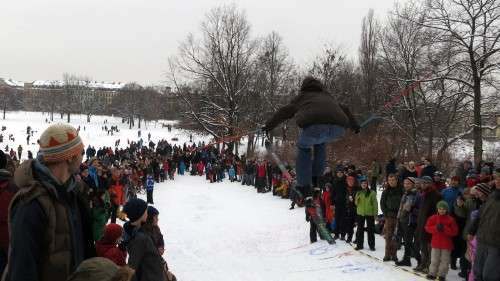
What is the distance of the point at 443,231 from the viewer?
29.1ft

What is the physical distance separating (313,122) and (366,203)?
634 cm

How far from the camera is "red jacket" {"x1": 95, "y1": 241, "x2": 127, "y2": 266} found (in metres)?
5.30

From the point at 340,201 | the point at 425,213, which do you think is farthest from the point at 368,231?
the point at 425,213

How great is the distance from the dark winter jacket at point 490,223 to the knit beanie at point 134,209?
5076 millimetres

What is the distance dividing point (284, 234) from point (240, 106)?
2859cm

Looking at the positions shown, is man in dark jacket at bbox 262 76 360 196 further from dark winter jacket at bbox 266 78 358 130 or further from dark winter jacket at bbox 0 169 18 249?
dark winter jacket at bbox 0 169 18 249

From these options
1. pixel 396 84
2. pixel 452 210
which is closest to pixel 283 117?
pixel 452 210

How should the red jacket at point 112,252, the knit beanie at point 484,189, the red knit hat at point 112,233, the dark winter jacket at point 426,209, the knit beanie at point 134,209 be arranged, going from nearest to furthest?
the knit beanie at point 134,209 → the red jacket at point 112,252 → the red knit hat at point 112,233 → the knit beanie at point 484,189 → the dark winter jacket at point 426,209

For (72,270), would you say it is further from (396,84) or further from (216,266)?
(396,84)

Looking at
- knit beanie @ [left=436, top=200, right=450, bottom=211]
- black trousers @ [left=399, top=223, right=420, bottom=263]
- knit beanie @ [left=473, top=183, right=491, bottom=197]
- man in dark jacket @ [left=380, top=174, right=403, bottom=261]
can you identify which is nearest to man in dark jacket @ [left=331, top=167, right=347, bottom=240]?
man in dark jacket @ [left=380, top=174, right=403, bottom=261]

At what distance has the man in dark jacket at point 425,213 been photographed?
370 inches

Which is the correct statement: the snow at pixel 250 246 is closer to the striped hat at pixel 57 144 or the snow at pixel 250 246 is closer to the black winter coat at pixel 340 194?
the black winter coat at pixel 340 194

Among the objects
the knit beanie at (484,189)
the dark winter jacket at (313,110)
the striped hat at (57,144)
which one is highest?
the dark winter jacket at (313,110)

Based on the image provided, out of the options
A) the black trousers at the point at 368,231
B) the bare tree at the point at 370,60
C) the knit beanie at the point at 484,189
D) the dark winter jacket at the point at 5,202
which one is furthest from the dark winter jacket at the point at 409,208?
the bare tree at the point at 370,60
